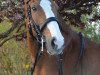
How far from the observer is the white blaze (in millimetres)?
3883

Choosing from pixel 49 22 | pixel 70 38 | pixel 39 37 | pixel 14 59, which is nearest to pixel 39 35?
pixel 39 37

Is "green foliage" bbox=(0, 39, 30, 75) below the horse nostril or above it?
below

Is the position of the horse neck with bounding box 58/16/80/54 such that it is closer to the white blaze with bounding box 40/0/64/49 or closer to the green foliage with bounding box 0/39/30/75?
the white blaze with bounding box 40/0/64/49

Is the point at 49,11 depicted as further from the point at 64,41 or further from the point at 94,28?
the point at 94,28

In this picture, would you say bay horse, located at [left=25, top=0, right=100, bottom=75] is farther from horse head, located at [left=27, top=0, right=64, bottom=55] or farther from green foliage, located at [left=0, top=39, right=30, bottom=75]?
green foliage, located at [left=0, top=39, right=30, bottom=75]

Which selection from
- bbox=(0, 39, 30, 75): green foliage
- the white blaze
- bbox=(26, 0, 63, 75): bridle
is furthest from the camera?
bbox=(0, 39, 30, 75): green foliage

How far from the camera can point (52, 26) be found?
4.02m

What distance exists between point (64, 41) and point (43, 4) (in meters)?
0.45

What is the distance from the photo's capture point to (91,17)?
6.22 metres

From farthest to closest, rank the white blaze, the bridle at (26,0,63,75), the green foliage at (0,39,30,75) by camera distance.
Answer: the green foliage at (0,39,30,75) < the bridle at (26,0,63,75) < the white blaze

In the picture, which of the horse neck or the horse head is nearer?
the horse head

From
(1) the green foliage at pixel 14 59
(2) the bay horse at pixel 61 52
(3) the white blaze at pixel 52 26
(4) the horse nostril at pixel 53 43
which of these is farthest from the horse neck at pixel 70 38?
(1) the green foliage at pixel 14 59

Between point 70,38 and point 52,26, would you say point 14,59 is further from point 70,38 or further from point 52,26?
point 52,26

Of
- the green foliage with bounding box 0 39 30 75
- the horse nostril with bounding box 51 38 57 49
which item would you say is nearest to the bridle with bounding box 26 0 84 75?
the horse nostril with bounding box 51 38 57 49
